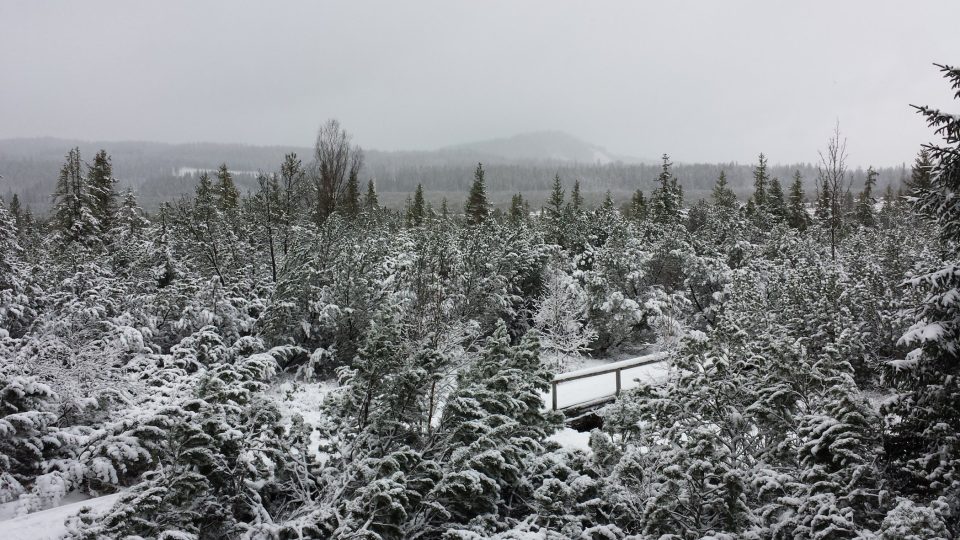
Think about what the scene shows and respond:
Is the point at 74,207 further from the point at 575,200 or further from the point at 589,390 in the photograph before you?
the point at 575,200

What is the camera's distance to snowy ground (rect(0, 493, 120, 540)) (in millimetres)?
4855

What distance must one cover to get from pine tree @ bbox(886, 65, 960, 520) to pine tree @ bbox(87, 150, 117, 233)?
32.4 m

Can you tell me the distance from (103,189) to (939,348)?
36.9m

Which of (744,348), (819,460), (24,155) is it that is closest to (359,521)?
(819,460)

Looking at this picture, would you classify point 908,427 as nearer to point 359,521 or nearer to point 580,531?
point 580,531

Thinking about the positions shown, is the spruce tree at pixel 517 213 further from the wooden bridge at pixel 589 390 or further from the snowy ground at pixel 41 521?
the snowy ground at pixel 41 521

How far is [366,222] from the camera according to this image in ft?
67.7

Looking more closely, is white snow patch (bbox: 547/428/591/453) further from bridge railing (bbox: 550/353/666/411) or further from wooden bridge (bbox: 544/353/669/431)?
bridge railing (bbox: 550/353/666/411)

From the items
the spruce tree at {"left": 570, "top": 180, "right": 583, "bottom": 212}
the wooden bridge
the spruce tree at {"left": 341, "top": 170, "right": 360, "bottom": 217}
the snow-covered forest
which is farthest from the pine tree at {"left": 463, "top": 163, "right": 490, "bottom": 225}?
the wooden bridge

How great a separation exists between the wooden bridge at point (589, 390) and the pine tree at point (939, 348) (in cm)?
560

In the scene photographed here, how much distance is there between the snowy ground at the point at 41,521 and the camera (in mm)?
4855

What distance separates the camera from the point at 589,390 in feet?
36.3

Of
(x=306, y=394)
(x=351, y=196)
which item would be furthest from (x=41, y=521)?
(x=351, y=196)

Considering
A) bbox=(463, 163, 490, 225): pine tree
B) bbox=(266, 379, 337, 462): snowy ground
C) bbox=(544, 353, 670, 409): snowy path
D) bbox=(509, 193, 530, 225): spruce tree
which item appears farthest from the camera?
bbox=(463, 163, 490, 225): pine tree
